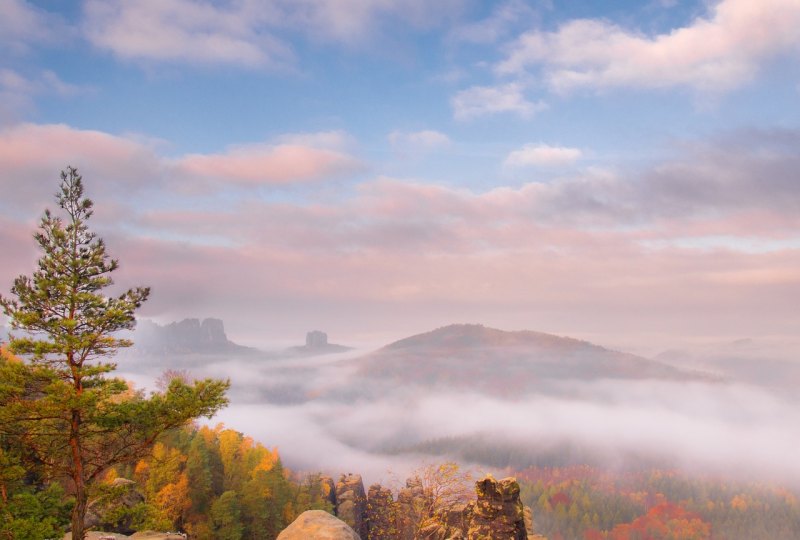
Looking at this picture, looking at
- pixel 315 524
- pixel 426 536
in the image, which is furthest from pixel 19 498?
pixel 426 536

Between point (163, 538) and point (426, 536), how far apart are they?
20.7m

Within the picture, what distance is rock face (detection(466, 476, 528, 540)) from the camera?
2414 cm

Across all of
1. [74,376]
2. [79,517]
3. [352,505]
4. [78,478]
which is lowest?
[352,505]

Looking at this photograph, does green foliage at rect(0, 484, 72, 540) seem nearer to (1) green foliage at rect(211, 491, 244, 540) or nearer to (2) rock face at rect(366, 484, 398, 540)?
(1) green foliage at rect(211, 491, 244, 540)

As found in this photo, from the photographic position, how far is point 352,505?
361 feet

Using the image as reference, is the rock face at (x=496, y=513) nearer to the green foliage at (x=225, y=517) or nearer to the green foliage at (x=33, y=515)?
the green foliage at (x=33, y=515)

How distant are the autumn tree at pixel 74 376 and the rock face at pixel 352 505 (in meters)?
91.5

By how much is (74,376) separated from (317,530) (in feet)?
51.6

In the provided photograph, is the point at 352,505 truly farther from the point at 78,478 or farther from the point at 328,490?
the point at 78,478

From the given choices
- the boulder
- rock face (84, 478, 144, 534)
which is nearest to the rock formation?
the boulder

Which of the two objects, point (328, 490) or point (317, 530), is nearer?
point (317, 530)

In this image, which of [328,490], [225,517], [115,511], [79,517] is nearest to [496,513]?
[115,511]

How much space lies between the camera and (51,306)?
24.2m

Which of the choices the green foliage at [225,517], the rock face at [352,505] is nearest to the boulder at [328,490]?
the rock face at [352,505]
